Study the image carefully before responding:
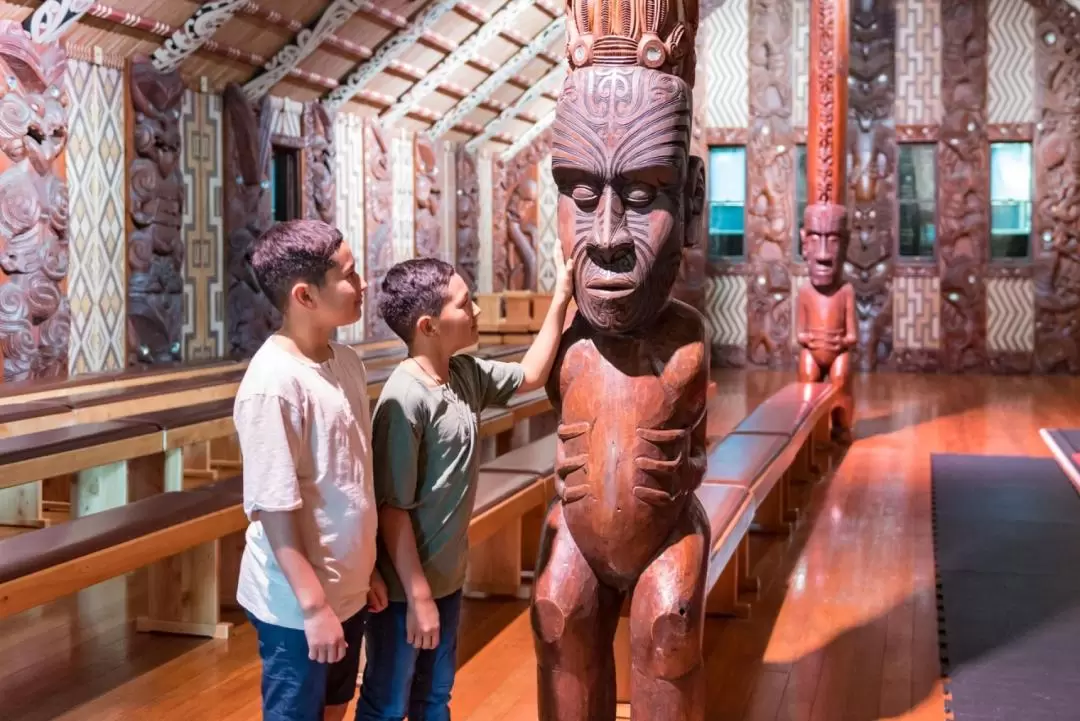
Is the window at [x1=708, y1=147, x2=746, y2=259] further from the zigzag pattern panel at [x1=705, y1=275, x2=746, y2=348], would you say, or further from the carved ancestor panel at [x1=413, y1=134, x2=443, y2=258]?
the carved ancestor panel at [x1=413, y1=134, x2=443, y2=258]

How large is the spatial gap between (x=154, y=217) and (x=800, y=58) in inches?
331

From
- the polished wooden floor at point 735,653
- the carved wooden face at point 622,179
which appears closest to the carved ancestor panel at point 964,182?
the polished wooden floor at point 735,653

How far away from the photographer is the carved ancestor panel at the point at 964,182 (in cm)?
1328

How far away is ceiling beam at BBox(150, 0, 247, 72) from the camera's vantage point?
26.8 ft

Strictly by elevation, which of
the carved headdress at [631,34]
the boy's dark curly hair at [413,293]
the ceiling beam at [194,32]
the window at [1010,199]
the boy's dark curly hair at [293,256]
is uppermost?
the ceiling beam at [194,32]

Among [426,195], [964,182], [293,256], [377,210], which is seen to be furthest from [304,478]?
[964,182]

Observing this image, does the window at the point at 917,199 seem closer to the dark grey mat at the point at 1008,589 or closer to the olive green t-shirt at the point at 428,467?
the dark grey mat at the point at 1008,589

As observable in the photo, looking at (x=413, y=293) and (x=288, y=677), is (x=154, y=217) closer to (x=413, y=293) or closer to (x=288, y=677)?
(x=413, y=293)

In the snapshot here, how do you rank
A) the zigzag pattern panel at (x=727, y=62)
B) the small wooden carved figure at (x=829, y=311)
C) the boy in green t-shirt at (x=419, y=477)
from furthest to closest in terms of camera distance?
1. the zigzag pattern panel at (x=727, y=62)
2. the small wooden carved figure at (x=829, y=311)
3. the boy in green t-shirt at (x=419, y=477)

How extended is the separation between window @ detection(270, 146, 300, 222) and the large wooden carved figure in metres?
8.27

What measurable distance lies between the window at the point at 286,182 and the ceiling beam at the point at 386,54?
2.10ft

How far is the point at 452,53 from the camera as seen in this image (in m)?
11.5

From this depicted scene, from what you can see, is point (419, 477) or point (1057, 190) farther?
point (1057, 190)

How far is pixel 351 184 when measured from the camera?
37.0 ft
